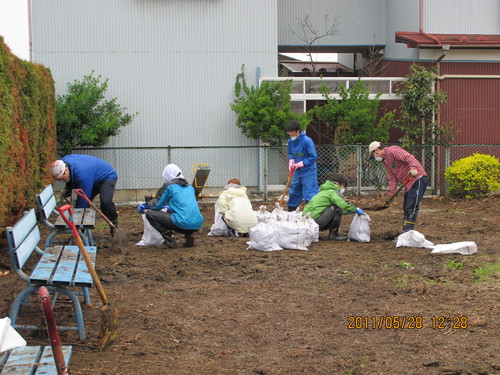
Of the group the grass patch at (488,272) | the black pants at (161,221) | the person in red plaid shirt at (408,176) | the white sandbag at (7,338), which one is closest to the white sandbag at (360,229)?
the person in red plaid shirt at (408,176)

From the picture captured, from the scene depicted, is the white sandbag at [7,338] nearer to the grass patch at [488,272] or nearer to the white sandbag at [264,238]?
the grass patch at [488,272]

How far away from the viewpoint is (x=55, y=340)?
2.62 m

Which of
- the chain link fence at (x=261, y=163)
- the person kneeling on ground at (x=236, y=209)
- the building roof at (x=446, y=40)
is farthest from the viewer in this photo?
the building roof at (x=446, y=40)

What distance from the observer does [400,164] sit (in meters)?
9.17

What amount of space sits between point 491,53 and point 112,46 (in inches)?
383

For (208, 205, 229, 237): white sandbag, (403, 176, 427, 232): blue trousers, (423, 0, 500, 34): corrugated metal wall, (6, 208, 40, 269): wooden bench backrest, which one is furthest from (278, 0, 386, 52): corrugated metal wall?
(6, 208, 40, 269): wooden bench backrest

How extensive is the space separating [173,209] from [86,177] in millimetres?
1254

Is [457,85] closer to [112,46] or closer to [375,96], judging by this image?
[375,96]

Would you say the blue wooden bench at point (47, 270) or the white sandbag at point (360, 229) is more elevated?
the blue wooden bench at point (47, 270)

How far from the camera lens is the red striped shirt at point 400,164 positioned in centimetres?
890

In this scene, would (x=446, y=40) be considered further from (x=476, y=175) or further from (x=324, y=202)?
(x=324, y=202)
